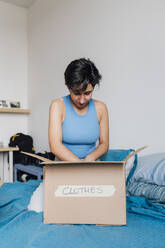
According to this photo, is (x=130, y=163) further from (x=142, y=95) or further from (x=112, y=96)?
(x=112, y=96)

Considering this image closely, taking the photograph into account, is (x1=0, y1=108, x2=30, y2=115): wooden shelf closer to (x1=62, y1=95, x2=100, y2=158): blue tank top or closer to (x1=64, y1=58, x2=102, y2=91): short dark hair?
(x1=62, y1=95, x2=100, y2=158): blue tank top

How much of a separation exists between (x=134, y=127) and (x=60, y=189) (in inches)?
46.2

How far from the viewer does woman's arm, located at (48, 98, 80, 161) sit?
4.12ft

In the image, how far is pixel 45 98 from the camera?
337 cm

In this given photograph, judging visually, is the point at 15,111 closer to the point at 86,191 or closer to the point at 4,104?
the point at 4,104

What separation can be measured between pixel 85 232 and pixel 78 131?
54 cm

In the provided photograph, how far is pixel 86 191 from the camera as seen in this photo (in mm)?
981

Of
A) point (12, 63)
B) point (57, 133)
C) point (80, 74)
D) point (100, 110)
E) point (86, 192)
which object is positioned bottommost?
point (86, 192)

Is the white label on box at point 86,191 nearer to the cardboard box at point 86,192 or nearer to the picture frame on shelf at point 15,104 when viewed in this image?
the cardboard box at point 86,192

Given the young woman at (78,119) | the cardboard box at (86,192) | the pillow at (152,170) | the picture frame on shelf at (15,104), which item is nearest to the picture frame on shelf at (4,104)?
the picture frame on shelf at (15,104)

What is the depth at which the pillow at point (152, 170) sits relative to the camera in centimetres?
138

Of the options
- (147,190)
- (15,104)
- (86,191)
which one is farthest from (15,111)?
(86,191)

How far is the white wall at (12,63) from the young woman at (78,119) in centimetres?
247

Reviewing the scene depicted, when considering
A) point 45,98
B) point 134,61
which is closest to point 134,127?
point 134,61
